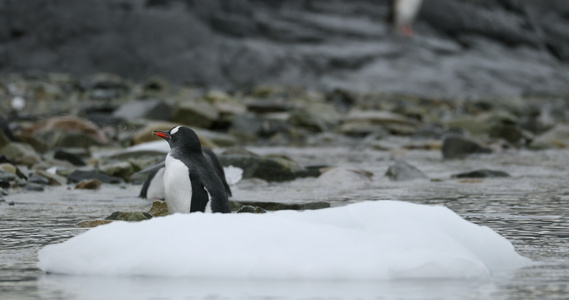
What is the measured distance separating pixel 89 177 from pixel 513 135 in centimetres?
589

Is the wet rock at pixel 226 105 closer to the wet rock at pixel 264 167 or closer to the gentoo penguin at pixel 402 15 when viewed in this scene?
the wet rock at pixel 264 167

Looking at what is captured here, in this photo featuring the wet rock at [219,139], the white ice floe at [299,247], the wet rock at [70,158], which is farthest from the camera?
the wet rock at [219,139]

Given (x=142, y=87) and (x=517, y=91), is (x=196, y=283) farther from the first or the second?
(x=517, y=91)

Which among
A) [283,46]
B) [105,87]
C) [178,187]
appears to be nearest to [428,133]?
[105,87]

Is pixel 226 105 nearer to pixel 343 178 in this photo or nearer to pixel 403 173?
pixel 403 173

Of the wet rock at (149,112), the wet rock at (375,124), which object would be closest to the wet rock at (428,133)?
the wet rock at (375,124)

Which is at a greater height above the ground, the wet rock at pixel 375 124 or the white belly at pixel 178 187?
the white belly at pixel 178 187

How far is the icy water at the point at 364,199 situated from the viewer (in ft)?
9.29

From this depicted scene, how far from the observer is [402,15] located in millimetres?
21266

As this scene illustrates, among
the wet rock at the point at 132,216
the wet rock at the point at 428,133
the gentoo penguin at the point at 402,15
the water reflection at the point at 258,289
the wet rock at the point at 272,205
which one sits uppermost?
the gentoo penguin at the point at 402,15

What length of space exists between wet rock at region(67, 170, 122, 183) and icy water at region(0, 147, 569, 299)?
0.62 ft

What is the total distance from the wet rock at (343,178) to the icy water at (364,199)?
24 millimetres

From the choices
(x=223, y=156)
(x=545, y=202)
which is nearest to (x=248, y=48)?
(x=223, y=156)

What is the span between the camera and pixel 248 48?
19078mm
